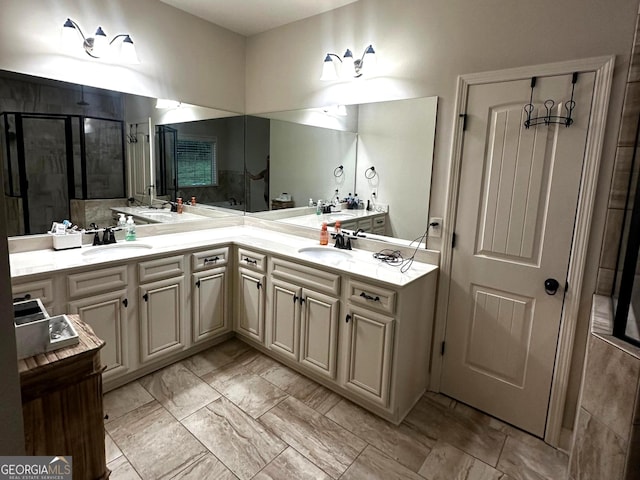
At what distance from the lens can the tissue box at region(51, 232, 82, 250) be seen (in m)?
2.39

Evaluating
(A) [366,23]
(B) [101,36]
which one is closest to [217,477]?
(B) [101,36]

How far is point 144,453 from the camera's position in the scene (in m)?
1.91

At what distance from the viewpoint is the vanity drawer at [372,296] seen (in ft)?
6.79

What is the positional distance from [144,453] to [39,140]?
6.48ft

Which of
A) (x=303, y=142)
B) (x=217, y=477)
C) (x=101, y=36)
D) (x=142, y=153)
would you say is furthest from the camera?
(x=303, y=142)

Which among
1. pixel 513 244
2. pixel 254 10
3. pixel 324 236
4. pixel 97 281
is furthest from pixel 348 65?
pixel 97 281

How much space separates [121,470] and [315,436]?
100 cm

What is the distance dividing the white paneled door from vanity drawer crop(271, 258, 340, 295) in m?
0.78

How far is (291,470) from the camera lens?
1.84 meters

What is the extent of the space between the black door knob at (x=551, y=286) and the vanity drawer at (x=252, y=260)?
1817 millimetres

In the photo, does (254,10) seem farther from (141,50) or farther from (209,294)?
(209,294)

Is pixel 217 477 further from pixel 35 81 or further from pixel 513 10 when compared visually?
pixel 513 10

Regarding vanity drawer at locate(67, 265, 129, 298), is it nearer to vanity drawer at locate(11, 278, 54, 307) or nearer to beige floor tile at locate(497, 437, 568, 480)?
vanity drawer at locate(11, 278, 54, 307)

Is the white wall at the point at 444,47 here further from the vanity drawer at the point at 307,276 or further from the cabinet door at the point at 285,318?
the cabinet door at the point at 285,318
